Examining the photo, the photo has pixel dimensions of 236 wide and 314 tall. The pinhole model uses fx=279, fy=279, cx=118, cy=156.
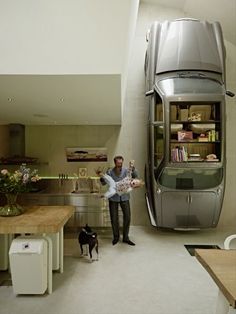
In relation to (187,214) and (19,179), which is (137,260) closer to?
(187,214)

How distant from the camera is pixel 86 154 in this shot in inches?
210

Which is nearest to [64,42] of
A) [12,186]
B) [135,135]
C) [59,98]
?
[59,98]

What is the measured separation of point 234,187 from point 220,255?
156 inches

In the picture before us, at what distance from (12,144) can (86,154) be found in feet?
4.44

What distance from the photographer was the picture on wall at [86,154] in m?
5.32

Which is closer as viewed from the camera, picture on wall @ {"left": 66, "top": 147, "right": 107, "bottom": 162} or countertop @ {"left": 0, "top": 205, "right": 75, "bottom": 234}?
countertop @ {"left": 0, "top": 205, "right": 75, "bottom": 234}

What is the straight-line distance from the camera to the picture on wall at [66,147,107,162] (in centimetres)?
532

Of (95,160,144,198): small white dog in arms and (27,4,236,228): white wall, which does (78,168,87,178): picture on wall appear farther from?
(95,160,144,198): small white dog in arms

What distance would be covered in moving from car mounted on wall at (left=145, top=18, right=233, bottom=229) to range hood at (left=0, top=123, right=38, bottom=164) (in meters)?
2.38

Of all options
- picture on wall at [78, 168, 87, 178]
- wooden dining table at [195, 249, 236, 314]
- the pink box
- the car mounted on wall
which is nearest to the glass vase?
wooden dining table at [195, 249, 236, 314]

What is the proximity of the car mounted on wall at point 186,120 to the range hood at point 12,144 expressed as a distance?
2.38m

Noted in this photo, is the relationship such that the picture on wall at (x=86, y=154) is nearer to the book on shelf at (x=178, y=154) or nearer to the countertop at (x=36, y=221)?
the book on shelf at (x=178, y=154)

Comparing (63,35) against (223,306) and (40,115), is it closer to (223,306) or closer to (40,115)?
(223,306)

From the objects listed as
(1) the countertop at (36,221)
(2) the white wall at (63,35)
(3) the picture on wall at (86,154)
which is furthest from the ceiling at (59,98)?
(1) the countertop at (36,221)
